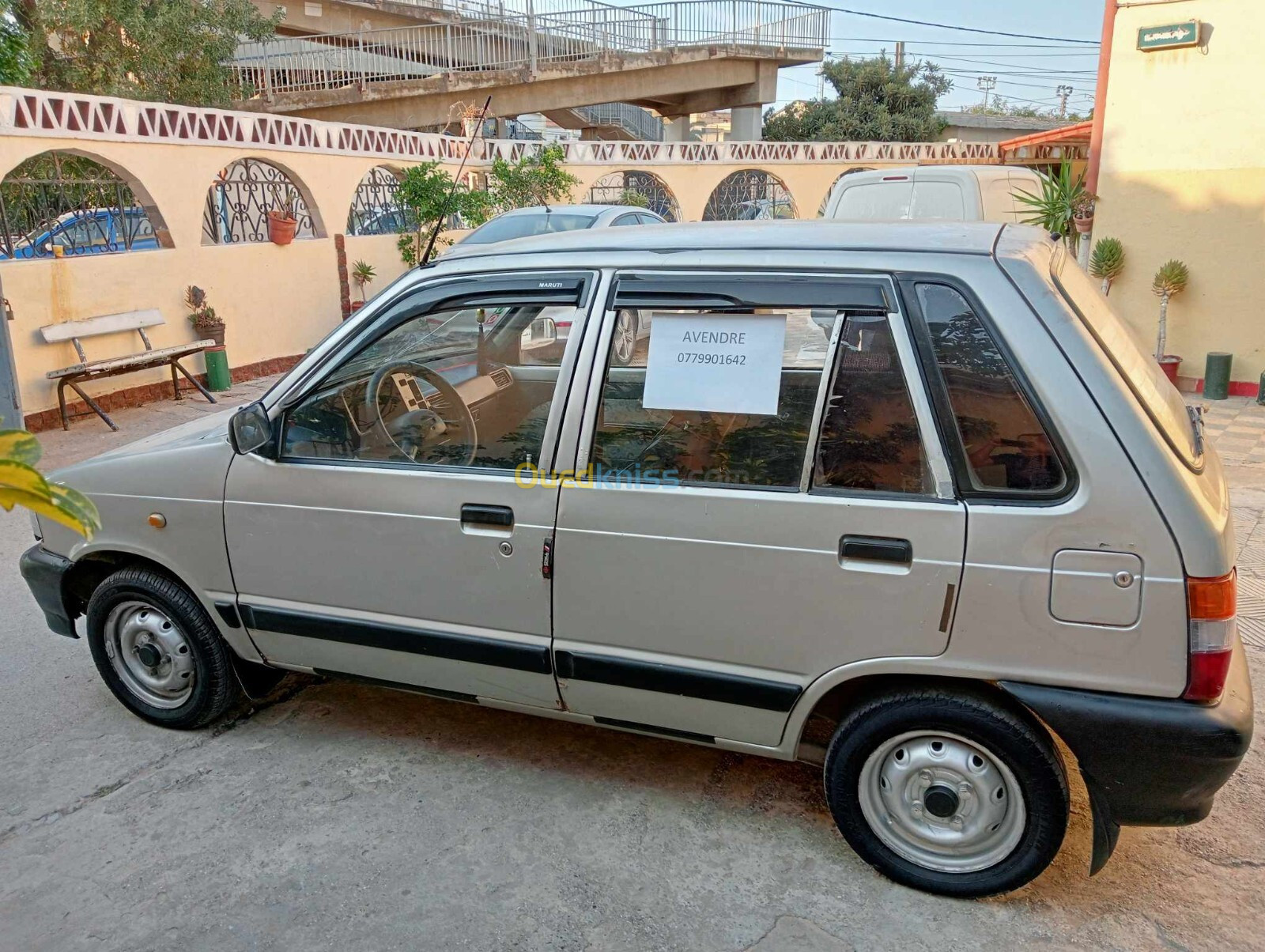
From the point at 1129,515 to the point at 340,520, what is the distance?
233 centimetres

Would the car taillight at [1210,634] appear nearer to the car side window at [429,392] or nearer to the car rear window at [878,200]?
the car side window at [429,392]

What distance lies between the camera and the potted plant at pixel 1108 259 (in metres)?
9.86

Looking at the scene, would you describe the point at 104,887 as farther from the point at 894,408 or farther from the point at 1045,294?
the point at 1045,294

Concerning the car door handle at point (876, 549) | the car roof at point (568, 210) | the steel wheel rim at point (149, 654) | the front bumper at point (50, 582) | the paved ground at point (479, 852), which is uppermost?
the car roof at point (568, 210)

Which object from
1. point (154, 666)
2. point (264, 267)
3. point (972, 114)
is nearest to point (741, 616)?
point (154, 666)

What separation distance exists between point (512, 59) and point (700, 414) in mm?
24809

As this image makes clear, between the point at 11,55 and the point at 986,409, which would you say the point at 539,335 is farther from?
the point at 11,55

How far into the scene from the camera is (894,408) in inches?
102

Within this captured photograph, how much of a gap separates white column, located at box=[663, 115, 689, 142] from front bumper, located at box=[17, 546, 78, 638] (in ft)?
95.5

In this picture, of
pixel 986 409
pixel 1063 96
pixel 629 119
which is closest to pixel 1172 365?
pixel 986 409

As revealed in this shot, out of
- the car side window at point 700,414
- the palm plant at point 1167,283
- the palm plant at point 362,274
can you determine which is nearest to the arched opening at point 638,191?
the palm plant at point 362,274

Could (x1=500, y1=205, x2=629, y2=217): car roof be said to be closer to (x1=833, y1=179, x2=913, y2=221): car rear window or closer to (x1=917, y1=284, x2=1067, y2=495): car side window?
(x1=833, y1=179, x2=913, y2=221): car rear window

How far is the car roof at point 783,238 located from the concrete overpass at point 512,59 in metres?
20.8

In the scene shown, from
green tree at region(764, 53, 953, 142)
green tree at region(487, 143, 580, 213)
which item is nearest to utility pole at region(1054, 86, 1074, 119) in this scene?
green tree at region(764, 53, 953, 142)
